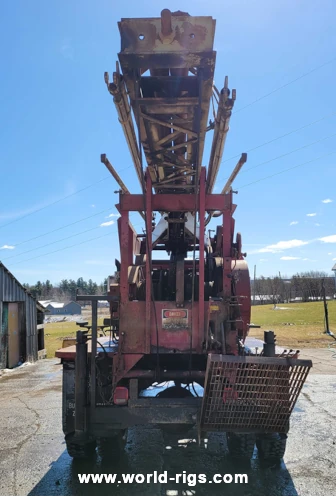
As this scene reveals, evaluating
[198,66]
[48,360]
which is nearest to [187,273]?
[198,66]

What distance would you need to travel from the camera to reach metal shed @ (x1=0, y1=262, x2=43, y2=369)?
13420mm

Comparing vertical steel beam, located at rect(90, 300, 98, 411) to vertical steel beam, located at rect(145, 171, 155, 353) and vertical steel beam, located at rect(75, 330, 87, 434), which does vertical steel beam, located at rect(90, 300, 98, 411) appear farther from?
vertical steel beam, located at rect(145, 171, 155, 353)

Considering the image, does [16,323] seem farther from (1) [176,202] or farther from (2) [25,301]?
(1) [176,202]

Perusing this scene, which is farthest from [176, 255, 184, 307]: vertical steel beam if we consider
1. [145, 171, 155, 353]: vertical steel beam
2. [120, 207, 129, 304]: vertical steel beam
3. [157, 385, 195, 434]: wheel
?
[157, 385, 195, 434]: wheel

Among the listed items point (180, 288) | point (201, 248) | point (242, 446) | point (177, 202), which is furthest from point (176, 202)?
point (242, 446)

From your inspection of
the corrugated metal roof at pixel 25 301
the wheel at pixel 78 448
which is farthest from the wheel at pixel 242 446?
the corrugated metal roof at pixel 25 301

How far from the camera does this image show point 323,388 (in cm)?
943

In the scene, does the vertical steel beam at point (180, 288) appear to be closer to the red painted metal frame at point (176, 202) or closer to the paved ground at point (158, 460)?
the red painted metal frame at point (176, 202)

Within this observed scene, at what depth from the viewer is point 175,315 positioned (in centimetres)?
482

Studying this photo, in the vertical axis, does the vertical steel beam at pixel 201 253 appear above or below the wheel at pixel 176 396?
above

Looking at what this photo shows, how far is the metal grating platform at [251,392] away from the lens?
4.13m

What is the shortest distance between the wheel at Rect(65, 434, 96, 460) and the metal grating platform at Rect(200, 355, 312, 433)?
5.18 ft

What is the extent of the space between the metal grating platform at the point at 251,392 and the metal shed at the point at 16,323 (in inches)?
423

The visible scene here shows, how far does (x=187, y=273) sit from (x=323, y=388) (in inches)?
215
